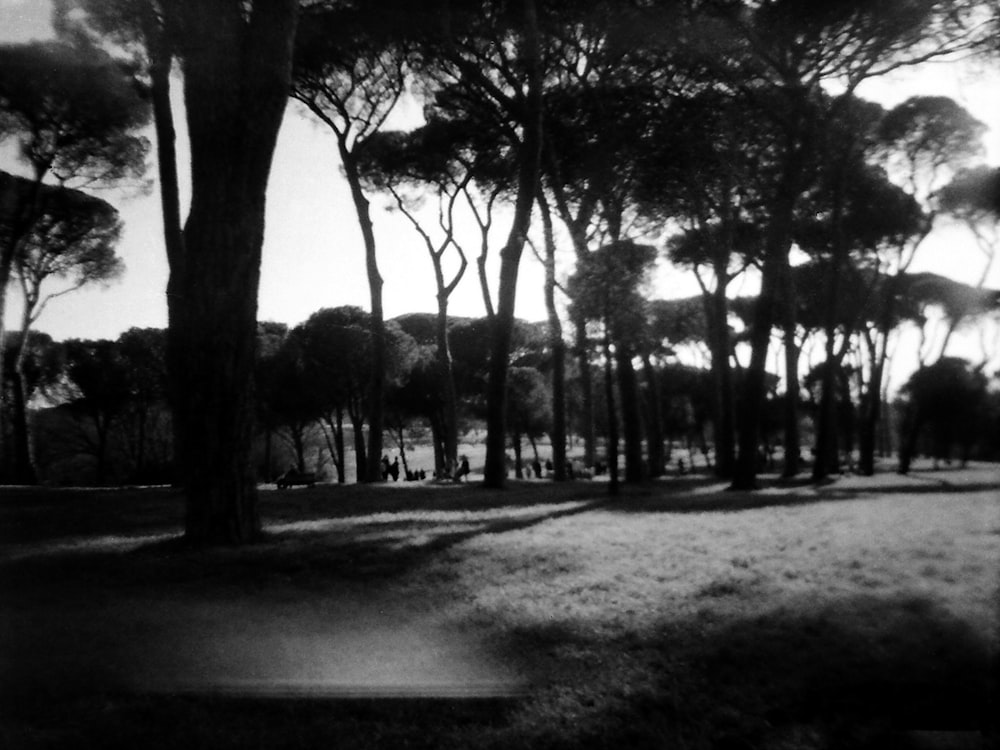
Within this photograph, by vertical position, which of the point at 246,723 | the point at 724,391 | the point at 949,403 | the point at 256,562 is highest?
the point at 724,391

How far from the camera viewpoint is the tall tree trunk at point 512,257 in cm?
1512

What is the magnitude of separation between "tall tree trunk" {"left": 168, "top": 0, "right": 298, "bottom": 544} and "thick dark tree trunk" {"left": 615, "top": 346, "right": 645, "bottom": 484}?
420 inches

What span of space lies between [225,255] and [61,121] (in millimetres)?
6308

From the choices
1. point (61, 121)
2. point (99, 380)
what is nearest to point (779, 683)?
point (61, 121)

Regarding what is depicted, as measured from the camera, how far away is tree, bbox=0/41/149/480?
10258 mm

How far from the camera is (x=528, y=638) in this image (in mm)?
4336

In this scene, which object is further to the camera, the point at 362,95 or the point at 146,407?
the point at 146,407

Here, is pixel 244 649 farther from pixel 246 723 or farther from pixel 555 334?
pixel 555 334

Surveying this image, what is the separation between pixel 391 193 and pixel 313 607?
2081cm

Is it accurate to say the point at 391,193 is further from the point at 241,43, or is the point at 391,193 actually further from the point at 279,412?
the point at 241,43

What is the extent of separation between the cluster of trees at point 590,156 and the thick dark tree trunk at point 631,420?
0.22ft

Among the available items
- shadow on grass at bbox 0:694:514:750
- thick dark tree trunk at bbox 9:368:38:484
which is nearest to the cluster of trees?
shadow on grass at bbox 0:694:514:750

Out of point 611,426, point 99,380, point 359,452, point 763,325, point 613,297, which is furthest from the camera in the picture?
point 99,380

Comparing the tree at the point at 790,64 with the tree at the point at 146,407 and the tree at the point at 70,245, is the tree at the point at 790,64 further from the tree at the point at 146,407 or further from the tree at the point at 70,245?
the tree at the point at 146,407
